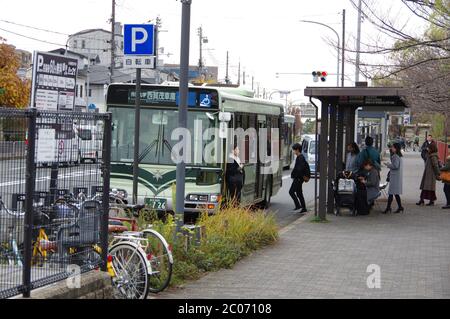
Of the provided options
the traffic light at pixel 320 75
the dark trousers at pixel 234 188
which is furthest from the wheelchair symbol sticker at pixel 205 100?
the traffic light at pixel 320 75

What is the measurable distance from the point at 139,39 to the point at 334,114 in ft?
27.7

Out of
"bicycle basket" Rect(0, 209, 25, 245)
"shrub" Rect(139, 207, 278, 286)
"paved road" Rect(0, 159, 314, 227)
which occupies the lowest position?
"shrub" Rect(139, 207, 278, 286)

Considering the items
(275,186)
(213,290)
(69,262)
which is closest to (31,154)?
(69,262)

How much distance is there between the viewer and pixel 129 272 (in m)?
7.69

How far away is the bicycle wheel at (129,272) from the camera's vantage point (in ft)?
24.8

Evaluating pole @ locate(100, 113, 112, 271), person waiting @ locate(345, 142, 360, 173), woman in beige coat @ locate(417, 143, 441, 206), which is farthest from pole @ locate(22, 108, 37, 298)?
woman in beige coat @ locate(417, 143, 441, 206)

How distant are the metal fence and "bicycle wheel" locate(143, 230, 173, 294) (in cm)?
108

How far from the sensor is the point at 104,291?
23.2ft

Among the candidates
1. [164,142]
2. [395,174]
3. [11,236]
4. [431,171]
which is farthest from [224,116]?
[11,236]

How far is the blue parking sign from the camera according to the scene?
10797 mm

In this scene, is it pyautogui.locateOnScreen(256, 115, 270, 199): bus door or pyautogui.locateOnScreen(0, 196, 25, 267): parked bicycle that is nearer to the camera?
pyautogui.locateOnScreen(0, 196, 25, 267): parked bicycle

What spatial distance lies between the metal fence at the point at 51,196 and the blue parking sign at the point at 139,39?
3723 mm

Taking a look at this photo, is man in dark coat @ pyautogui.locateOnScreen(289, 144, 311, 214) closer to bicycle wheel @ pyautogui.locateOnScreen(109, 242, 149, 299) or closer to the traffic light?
bicycle wheel @ pyautogui.locateOnScreen(109, 242, 149, 299)

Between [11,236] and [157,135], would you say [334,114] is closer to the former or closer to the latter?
[157,135]
